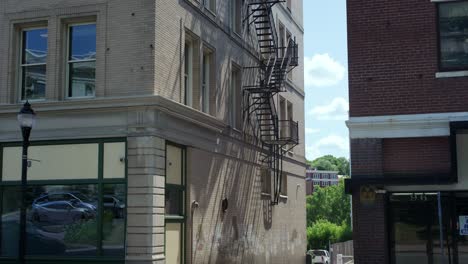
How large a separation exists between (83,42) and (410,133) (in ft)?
33.3

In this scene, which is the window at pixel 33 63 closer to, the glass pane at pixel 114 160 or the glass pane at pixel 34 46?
the glass pane at pixel 34 46

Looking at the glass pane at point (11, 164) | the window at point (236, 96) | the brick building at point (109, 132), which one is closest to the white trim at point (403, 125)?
the brick building at point (109, 132)

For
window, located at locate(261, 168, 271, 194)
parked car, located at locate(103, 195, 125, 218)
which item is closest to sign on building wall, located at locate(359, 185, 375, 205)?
parked car, located at locate(103, 195, 125, 218)

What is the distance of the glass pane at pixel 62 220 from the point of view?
18016 mm

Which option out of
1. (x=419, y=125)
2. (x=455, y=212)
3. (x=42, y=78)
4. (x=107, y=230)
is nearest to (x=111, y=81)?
(x=42, y=78)

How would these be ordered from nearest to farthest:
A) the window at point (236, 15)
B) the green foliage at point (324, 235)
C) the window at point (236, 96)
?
the window at point (236, 96) → the window at point (236, 15) → the green foliage at point (324, 235)

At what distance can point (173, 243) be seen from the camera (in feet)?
64.8

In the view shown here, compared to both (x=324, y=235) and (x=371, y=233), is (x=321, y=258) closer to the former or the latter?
(x=371, y=233)

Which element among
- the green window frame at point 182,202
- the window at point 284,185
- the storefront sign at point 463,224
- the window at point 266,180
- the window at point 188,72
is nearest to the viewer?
the storefront sign at point 463,224

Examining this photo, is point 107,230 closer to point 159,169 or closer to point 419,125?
point 159,169

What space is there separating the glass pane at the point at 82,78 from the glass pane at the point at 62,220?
9.38 ft

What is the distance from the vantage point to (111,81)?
60.0ft

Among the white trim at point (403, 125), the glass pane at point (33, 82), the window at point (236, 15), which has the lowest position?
the white trim at point (403, 125)

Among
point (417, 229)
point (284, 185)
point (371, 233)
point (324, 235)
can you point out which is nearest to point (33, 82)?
point (371, 233)
